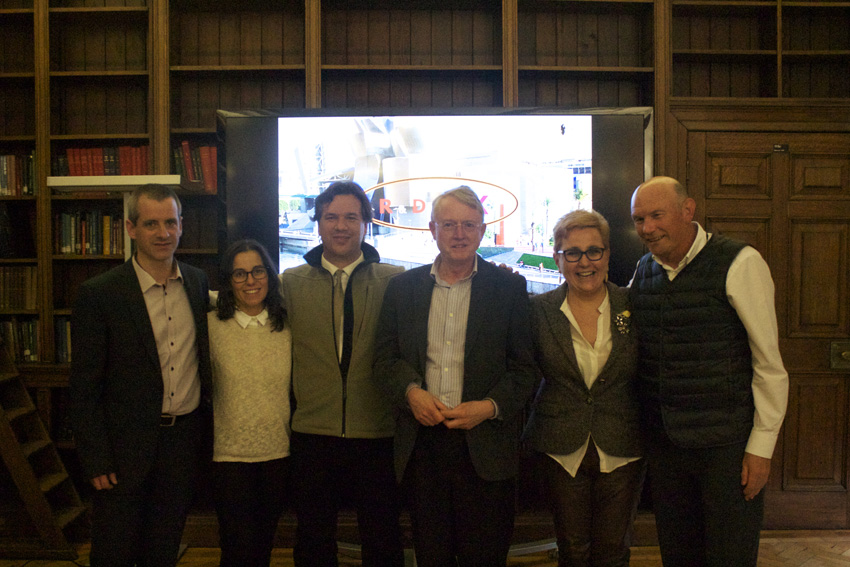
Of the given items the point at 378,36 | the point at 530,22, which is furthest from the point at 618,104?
the point at 378,36

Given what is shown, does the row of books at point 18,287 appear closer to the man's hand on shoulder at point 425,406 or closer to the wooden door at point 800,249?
the man's hand on shoulder at point 425,406

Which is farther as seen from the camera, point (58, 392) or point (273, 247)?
point (58, 392)

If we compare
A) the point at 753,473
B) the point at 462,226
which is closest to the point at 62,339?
the point at 462,226

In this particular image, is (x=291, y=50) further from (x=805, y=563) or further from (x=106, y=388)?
(x=805, y=563)

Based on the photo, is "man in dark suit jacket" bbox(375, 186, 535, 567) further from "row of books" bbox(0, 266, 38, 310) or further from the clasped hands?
"row of books" bbox(0, 266, 38, 310)

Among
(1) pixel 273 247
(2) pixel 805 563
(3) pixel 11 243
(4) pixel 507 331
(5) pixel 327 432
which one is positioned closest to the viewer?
(4) pixel 507 331

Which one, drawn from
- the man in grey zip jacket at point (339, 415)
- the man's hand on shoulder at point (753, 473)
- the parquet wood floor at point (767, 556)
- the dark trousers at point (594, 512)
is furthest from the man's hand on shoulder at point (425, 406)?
the parquet wood floor at point (767, 556)

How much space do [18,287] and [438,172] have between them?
247cm

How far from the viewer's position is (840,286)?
2.98 metres

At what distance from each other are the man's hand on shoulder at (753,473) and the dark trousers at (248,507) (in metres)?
1.41

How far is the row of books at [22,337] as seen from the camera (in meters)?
3.10

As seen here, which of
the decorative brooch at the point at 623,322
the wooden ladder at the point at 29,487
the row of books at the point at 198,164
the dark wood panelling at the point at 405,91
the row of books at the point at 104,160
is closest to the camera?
the decorative brooch at the point at 623,322

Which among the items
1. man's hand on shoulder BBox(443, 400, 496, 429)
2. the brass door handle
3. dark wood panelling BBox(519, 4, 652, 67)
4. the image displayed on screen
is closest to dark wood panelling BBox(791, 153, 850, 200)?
the brass door handle

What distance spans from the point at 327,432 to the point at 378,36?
2.47m
